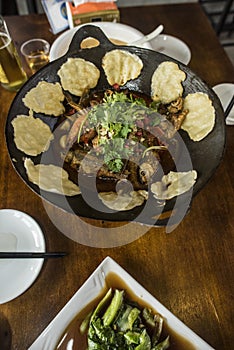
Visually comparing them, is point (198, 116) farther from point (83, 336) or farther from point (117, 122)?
point (83, 336)

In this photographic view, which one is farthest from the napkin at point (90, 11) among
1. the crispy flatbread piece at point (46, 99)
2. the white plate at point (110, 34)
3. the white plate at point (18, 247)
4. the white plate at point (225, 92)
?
the white plate at point (18, 247)

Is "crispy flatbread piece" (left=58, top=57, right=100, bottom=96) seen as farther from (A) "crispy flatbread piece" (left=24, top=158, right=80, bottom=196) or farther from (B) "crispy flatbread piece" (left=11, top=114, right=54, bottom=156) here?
(A) "crispy flatbread piece" (left=24, top=158, right=80, bottom=196)

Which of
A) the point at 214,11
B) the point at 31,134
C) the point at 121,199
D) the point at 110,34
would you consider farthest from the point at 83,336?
the point at 214,11

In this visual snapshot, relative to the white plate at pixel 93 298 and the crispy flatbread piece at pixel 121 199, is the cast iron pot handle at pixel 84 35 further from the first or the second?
the white plate at pixel 93 298

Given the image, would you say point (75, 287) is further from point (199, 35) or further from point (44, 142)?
point (199, 35)

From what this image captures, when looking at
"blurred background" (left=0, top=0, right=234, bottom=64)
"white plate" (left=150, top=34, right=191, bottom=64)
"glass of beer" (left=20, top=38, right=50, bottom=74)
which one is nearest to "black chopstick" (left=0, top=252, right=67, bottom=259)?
"glass of beer" (left=20, top=38, right=50, bottom=74)

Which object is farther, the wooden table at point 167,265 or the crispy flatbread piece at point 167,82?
the crispy flatbread piece at point 167,82
